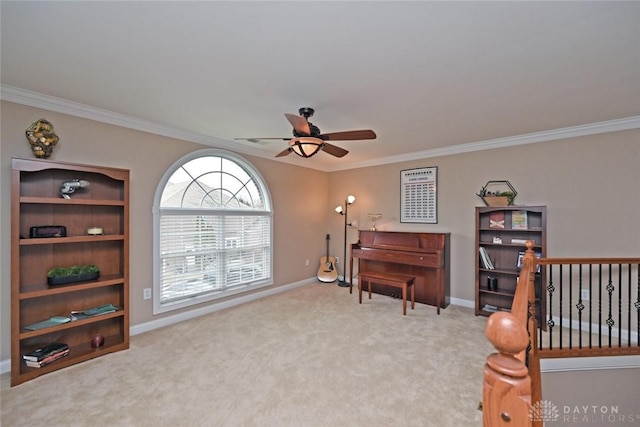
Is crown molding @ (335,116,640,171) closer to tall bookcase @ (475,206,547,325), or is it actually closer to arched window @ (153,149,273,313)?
tall bookcase @ (475,206,547,325)

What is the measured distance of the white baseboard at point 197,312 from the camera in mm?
3131

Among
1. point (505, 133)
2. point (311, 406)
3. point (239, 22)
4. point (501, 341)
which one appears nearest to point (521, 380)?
point (501, 341)

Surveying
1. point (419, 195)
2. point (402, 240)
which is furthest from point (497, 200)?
point (402, 240)

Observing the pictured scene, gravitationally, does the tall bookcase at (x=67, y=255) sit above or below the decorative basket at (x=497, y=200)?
below

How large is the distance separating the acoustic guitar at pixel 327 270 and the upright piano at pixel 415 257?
0.90m

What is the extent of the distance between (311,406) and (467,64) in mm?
2647

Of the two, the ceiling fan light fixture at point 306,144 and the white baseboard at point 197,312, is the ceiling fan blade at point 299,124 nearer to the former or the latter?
the ceiling fan light fixture at point 306,144

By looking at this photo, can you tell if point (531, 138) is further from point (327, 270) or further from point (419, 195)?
point (327, 270)

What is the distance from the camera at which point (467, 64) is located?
192cm

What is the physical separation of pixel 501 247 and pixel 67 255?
16.6ft

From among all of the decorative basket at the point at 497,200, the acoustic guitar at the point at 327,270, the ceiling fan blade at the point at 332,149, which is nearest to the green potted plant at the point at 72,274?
the ceiling fan blade at the point at 332,149

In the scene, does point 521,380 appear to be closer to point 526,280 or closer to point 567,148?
point 526,280

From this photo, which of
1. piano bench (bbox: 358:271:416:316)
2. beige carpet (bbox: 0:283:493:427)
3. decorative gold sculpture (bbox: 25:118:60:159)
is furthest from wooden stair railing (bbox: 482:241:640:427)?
decorative gold sculpture (bbox: 25:118:60:159)

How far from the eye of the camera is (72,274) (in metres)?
2.57
